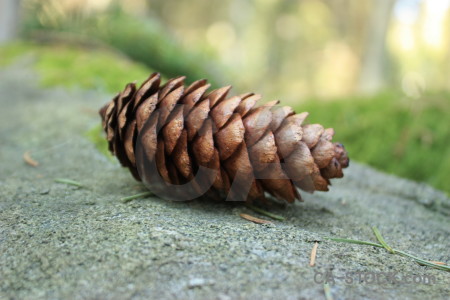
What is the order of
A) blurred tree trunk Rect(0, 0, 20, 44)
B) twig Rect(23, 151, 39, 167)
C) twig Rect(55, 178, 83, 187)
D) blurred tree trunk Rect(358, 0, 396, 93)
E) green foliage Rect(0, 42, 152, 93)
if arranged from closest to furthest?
twig Rect(55, 178, 83, 187) → twig Rect(23, 151, 39, 167) → green foliage Rect(0, 42, 152, 93) → blurred tree trunk Rect(0, 0, 20, 44) → blurred tree trunk Rect(358, 0, 396, 93)

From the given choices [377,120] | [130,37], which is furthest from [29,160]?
[130,37]

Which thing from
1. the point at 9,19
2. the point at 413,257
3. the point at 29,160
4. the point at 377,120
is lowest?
the point at 29,160

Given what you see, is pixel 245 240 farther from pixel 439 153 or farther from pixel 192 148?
pixel 439 153

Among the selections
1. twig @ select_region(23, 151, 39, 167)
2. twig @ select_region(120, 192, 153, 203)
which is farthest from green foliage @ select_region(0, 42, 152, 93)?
twig @ select_region(120, 192, 153, 203)

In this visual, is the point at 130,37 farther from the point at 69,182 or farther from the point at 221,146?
the point at 221,146

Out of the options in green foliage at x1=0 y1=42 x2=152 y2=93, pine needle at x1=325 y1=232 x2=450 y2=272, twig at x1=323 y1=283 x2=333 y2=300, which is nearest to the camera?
twig at x1=323 y1=283 x2=333 y2=300

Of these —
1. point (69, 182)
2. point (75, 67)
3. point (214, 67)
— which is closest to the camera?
point (69, 182)

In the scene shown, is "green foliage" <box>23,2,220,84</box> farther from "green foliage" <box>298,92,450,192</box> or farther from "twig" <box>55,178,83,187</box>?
"twig" <box>55,178,83,187</box>
